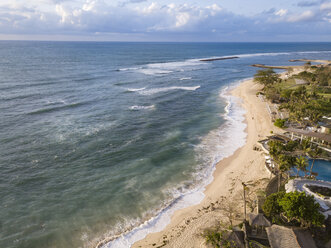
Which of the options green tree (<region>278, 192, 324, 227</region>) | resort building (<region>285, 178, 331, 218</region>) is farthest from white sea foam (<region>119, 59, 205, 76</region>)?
green tree (<region>278, 192, 324, 227</region>)

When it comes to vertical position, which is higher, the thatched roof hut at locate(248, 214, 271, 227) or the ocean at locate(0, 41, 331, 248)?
the thatched roof hut at locate(248, 214, 271, 227)

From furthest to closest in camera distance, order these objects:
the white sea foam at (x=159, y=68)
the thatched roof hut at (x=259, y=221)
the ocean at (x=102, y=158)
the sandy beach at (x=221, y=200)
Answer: the white sea foam at (x=159, y=68)
the ocean at (x=102, y=158)
the sandy beach at (x=221, y=200)
the thatched roof hut at (x=259, y=221)

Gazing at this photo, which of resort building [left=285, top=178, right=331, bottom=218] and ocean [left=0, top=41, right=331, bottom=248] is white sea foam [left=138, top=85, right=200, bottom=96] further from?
resort building [left=285, top=178, right=331, bottom=218]

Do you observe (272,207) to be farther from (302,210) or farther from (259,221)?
(302,210)

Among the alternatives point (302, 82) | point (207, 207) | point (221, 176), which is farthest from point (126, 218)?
point (302, 82)

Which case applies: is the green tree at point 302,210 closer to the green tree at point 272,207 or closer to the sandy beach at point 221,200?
the green tree at point 272,207

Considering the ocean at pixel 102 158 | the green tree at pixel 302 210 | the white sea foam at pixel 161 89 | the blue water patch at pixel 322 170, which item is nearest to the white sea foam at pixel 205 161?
the ocean at pixel 102 158

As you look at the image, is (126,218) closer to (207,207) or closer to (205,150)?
(207,207)
